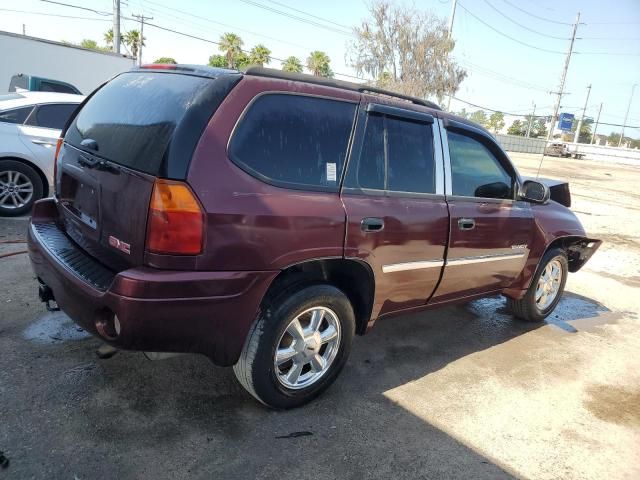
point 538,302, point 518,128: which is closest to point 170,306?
point 538,302

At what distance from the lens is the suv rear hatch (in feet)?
7.68

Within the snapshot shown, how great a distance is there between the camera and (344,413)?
3.00m

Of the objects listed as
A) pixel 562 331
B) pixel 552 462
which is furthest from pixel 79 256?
pixel 562 331

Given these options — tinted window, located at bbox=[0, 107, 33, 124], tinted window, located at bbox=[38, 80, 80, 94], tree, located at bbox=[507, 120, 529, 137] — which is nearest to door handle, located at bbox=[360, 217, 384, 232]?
tinted window, located at bbox=[0, 107, 33, 124]

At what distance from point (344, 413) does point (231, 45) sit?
5156 cm

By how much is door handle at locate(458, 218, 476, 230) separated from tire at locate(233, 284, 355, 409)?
3.53ft

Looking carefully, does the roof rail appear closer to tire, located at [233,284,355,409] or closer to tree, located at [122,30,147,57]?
tire, located at [233,284,355,409]

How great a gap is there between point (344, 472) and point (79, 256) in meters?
1.83

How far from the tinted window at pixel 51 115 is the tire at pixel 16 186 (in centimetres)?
66

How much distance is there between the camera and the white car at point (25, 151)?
6.18 metres

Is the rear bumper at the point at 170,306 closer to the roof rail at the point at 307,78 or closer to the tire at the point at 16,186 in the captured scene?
the roof rail at the point at 307,78

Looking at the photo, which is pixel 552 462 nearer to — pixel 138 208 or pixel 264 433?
pixel 264 433

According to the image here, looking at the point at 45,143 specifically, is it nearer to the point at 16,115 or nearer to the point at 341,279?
the point at 16,115

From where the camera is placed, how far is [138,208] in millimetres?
2354
